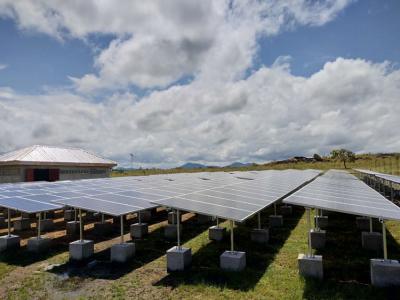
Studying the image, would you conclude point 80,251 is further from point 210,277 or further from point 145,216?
point 145,216

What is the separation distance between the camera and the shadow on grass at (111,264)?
11.8 metres

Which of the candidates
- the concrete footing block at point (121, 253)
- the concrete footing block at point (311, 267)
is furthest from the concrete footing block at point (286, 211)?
the concrete footing block at point (121, 253)

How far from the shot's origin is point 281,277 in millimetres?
11000

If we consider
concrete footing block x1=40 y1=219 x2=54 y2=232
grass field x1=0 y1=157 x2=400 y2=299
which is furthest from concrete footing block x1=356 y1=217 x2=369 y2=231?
concrete footing block x1=40 y1=219 x2=54 y2=232

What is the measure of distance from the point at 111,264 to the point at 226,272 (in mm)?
4563

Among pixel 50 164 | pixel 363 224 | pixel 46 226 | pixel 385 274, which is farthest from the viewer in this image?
pixel 50 164

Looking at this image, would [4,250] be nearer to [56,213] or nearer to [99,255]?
[99,255]

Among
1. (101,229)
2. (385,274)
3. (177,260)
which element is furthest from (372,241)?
(101,229)

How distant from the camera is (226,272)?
11266 millimetres

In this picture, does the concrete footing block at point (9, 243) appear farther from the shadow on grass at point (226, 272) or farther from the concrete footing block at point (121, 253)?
the shadow on grass at point (226, 272)

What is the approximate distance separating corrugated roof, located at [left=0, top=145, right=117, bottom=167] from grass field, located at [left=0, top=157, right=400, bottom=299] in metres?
30.2

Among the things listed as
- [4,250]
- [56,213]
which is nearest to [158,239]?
[4,250]

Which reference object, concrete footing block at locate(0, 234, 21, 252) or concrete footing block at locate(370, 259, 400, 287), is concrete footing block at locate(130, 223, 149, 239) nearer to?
concrete footing block at locate(0, 234, 21, 252)

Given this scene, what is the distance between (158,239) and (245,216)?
24.6 feet
